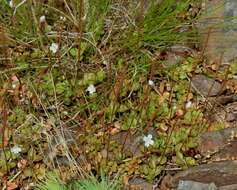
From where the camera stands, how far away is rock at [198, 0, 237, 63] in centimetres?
320

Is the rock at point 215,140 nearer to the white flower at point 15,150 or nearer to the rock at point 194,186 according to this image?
the rock at point 194,186

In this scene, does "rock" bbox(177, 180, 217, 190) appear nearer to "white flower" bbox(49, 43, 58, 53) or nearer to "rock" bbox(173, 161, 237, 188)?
"rock" bbox(173, 161, 237, 188)

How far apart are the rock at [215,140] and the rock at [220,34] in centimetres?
51

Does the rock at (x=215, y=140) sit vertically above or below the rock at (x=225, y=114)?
below

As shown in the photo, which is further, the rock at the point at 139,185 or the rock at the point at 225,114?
the rock at the point at 225,114

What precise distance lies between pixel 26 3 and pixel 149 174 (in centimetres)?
124

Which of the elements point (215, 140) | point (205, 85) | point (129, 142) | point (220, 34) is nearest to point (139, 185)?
point (129, 142)

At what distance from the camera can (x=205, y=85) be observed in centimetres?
312

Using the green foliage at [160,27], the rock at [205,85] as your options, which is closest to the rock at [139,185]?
the rock at [205,85]

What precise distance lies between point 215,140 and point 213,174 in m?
0.28

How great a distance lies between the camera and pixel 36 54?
10.3 feet

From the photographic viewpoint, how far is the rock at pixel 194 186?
251cm

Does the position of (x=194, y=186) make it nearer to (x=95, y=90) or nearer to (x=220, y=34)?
(x=95, y=90)

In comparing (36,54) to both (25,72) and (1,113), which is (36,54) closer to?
(25,72)
